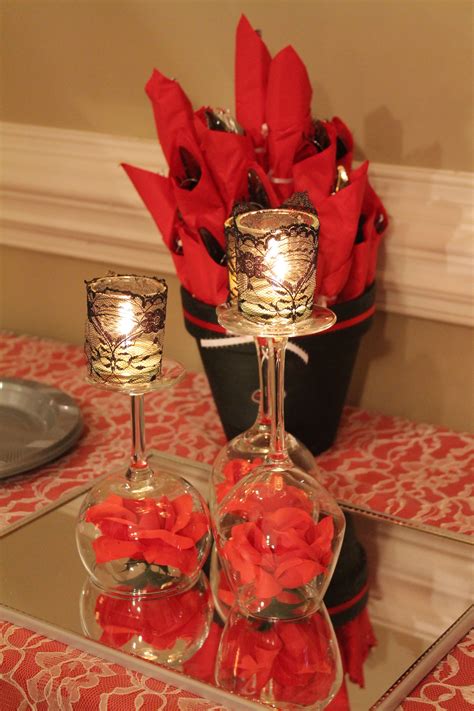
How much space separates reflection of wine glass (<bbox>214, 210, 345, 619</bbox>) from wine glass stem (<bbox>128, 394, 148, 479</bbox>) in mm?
64

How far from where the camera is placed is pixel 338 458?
3.06 feet

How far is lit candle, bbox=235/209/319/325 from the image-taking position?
61 cm

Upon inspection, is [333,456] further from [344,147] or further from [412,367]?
[344,147]

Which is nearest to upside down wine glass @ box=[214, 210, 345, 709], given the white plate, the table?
the table

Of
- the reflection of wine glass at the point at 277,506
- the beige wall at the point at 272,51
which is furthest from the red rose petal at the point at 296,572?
the beige wall at the point at 272,51

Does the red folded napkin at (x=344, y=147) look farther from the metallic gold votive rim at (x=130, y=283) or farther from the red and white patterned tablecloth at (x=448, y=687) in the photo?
the red and white patterned tablecloth at (x=448, y=687)

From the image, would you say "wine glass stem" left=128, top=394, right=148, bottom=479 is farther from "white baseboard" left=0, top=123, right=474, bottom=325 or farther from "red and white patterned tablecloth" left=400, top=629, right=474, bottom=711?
"white baseboard" left=0, top=123, right=474, bottom=325

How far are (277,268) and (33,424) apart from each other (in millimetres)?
453

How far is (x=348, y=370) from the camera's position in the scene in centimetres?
91

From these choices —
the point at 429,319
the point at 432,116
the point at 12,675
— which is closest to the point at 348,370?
the point at 429,319

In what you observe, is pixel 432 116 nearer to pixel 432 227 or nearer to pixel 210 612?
pixel 432 227

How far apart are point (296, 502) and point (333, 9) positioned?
502 mm

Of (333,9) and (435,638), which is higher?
(333,9)

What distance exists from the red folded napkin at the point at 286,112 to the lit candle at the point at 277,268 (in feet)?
0.76
